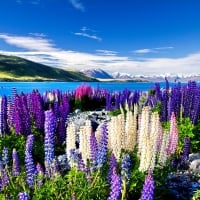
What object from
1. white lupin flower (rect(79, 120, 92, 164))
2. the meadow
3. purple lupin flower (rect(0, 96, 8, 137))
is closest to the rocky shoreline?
the meadow

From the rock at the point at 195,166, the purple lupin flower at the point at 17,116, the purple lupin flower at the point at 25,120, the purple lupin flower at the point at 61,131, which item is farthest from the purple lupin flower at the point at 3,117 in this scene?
the rock at the point at 195,166

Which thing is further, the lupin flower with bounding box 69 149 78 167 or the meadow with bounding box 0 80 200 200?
the lupin flower with bounding box 69 149 78 167

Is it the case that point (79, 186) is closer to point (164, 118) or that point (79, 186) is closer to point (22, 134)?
point (22, 134)

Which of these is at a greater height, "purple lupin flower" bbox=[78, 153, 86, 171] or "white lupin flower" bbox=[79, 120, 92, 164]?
"white lupin flower" bbox=[79, 120, 92, 164]

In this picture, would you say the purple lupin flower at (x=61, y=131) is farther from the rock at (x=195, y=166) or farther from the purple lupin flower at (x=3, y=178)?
the purple lupin flower at (x=3, y=178)

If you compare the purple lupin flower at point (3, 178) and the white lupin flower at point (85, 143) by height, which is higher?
the white lupin flower at point (85, 143)

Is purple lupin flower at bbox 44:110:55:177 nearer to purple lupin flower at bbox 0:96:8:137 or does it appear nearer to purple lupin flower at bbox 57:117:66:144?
purple lupin flower at bbox 0:96:8:137

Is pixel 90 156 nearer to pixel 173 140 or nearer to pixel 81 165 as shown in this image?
pixel 81 165

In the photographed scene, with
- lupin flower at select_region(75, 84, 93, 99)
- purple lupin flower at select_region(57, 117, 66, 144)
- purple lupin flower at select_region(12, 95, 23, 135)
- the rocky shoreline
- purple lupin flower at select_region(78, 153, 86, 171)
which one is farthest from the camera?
lupin flower at select_region(75, 84, 93, 99)

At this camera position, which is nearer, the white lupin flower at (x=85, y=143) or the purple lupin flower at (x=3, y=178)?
the purple lupin flower at (x=3, y=178)

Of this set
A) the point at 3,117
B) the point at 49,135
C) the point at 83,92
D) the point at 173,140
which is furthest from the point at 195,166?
the point at 83,92

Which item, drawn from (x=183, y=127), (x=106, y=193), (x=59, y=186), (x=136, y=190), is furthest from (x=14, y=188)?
(x=183, y=127)

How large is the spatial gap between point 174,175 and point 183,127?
324 cm

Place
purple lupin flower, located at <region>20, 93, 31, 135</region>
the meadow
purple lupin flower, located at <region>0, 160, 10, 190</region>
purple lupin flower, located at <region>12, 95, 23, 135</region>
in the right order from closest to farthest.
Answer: the meadow
purple lupin flower, located at <region>0, 160, 10, 190</region>
purple lupin flower, located at <region>12, 95, 23, 135</region>
purple lupin flower, located at <region>20, 93, 31, 135</region>
